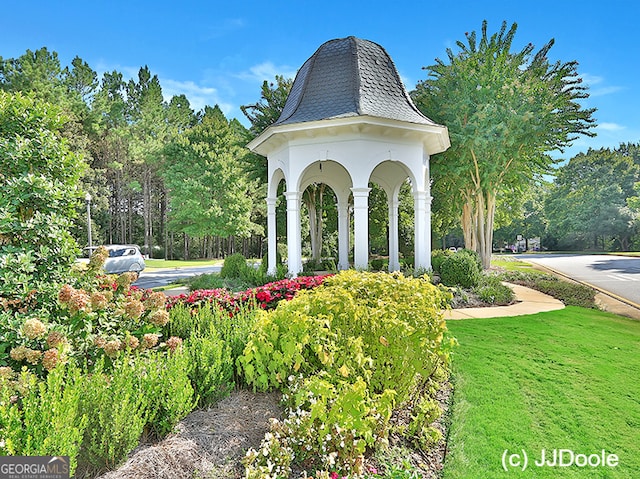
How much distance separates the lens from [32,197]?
10.5 ft

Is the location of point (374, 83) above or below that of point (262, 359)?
above

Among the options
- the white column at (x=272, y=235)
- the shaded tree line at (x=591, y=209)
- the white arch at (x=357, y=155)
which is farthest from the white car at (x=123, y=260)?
the shaded tree line at (x=591, y=209)

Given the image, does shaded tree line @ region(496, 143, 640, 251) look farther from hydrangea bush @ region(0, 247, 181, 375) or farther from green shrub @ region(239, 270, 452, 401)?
hydrangea bush @ region(0, 247, 181, 375)

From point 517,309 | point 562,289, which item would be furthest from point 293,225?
point 562,289

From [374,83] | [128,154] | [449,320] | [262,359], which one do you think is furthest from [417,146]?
[128,154]

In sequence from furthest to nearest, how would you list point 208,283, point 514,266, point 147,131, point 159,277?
point 147,131 < point 514,266 < point 159,277 < point 208,283

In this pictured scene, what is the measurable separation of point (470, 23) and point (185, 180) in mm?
22420

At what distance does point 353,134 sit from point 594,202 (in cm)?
4428

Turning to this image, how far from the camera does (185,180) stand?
2934cm

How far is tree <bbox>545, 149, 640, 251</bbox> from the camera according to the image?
39781 mm

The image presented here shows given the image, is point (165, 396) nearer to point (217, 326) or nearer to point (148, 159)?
point (217, 326)

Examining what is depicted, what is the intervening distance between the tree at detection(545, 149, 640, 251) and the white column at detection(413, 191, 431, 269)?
39.2m

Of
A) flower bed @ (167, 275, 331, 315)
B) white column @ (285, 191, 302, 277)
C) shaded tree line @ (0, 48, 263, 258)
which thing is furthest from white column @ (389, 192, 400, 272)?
shaded tree line @ (0, 48, 263, 258)

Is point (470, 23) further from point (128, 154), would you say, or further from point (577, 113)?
point (128, 154)
